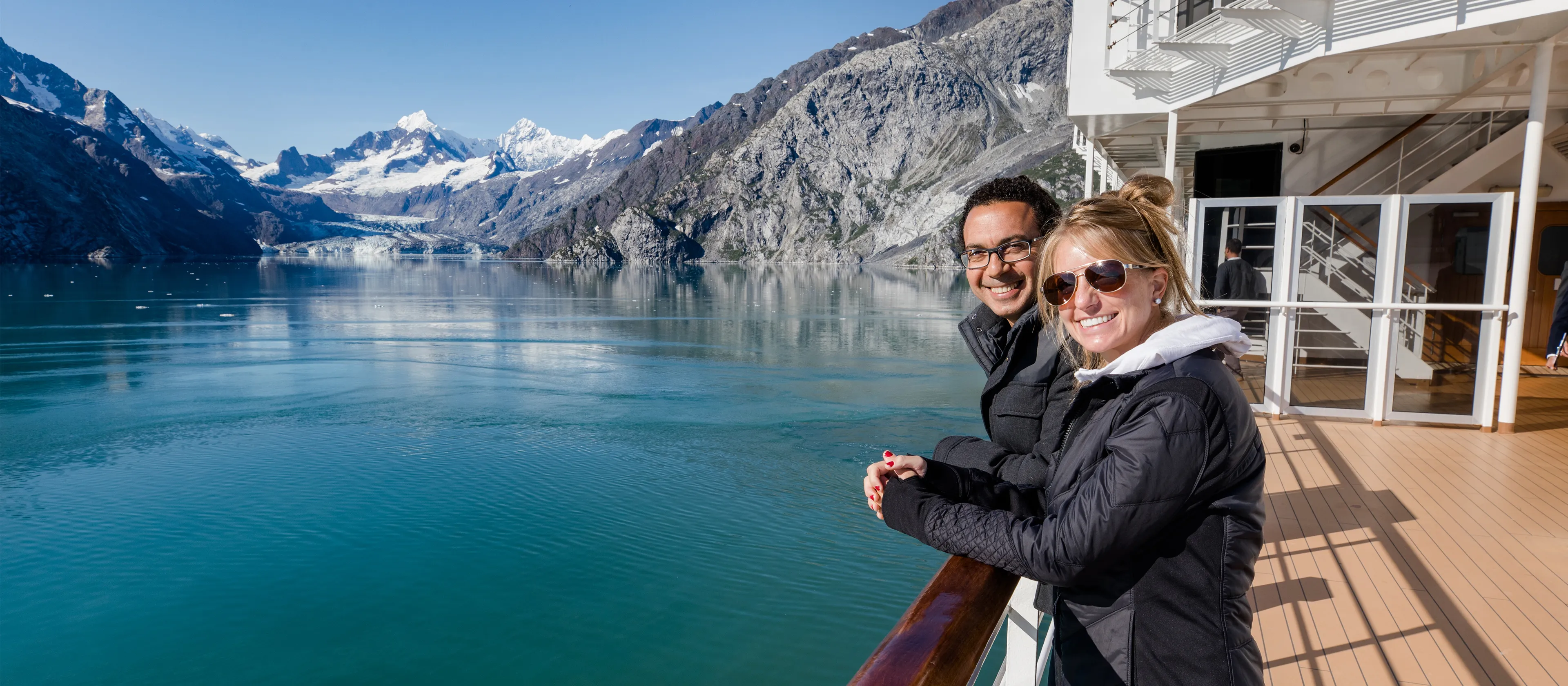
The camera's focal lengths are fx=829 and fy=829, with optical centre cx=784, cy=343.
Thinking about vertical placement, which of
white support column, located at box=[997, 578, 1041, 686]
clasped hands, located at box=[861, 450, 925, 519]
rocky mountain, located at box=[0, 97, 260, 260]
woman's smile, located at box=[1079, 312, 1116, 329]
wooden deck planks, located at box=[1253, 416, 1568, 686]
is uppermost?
rocky mountain, located at box=[0, 97, 260, 260]

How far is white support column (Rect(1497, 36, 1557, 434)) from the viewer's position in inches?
278

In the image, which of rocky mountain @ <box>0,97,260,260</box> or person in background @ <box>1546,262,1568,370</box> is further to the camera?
rocky mountain @ <box>0,97,260,260</box>

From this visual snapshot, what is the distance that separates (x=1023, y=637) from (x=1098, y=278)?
2.75 ft

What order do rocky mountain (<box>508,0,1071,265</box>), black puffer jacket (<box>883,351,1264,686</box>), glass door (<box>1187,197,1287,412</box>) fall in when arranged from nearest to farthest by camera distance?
black puffer jacket (<box>883,351,1264,686</box>), glass door (<box>1187,197,1287,412</box>), rocky mountain (<box>508,0,1071,265</box>)

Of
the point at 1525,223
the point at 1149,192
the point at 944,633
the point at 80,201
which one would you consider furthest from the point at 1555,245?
the point at 80,201

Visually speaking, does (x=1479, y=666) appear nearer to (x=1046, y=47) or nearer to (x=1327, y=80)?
(x=1327, y=80)

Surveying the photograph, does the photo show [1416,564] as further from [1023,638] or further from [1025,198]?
[1023,638]

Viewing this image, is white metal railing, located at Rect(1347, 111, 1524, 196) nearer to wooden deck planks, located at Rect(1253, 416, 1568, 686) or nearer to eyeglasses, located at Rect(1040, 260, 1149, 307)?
wooden deck planks, located at Rect(1253, 416, 1568, 686)

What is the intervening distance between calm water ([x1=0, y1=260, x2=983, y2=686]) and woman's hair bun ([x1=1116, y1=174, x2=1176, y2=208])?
19.8 feet

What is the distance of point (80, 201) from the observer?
128m

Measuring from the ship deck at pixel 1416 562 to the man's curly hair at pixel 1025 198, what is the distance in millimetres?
2229

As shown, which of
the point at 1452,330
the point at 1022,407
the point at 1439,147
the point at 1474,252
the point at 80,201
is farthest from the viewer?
the point at 80,201

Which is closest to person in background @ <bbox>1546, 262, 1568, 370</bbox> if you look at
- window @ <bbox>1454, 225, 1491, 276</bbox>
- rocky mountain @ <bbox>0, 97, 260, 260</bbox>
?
window @ <bbox>1454, 225, 1491, 276</bbox>

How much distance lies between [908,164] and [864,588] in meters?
177
